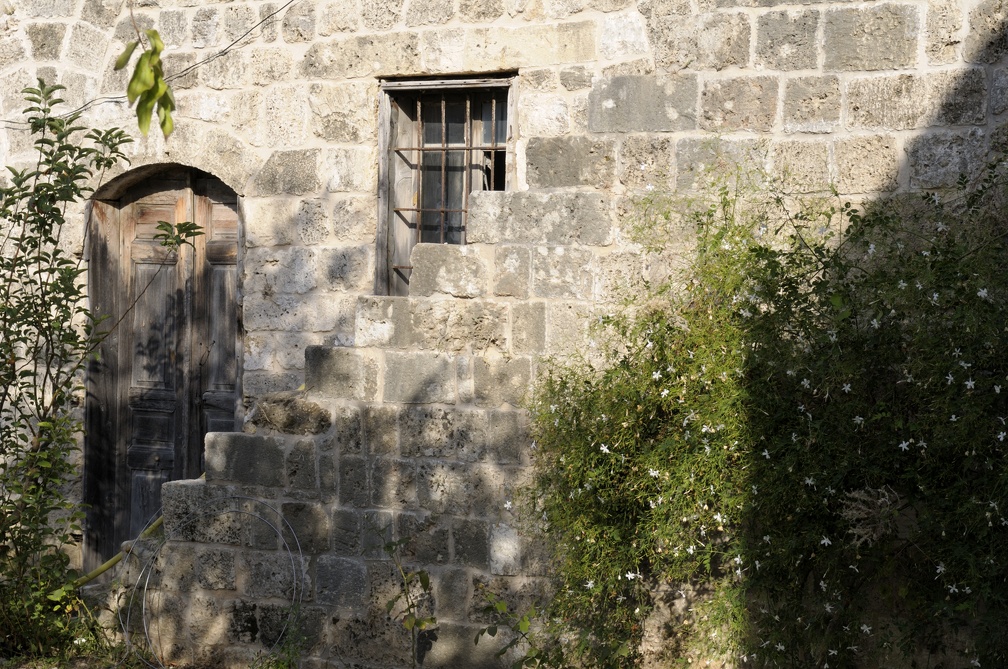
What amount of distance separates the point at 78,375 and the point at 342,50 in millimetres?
2399

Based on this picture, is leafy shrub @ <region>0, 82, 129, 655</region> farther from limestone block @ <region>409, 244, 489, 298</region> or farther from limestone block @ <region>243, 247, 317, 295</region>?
limestone block @ <region>409, 244, 489, 298</region>

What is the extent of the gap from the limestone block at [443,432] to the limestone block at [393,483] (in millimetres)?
63

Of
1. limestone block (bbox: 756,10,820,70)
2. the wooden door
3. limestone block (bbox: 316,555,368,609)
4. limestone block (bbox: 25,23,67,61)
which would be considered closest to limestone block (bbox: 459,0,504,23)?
limestone block (bbox: 756,10,820,70)

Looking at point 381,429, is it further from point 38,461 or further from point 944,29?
point 944,29

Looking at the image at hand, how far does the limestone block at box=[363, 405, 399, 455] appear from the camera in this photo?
14.6 ft

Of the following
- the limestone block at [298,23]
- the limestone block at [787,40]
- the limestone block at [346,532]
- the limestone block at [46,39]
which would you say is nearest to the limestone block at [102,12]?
the limestone block at [46,39]

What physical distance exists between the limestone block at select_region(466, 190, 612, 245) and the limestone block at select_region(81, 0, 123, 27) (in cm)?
280

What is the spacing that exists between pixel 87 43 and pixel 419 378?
308 cm

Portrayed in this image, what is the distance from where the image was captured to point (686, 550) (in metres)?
3.86

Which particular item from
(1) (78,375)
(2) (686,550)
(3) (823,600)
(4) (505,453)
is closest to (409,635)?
(4) (505,453)

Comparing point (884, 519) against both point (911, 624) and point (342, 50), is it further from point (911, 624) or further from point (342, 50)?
point (342, 50)

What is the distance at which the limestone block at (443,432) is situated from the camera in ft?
14.2

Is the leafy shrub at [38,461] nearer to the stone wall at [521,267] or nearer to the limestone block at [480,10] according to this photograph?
the stone wall at [521,267]

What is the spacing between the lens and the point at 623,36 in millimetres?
4699
